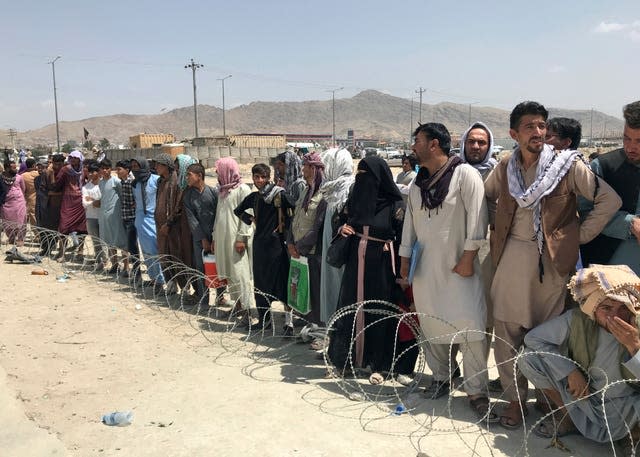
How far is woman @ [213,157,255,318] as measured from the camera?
20.8 ft

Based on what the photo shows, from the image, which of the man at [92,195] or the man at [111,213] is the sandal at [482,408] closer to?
the man at [111,213]

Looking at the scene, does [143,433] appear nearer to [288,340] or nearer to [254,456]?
[254,456]

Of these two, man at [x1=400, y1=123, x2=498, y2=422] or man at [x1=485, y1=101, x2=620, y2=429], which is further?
man at [x1=400, y1=123, x2=498, y2=422]

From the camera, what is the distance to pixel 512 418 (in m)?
3.62

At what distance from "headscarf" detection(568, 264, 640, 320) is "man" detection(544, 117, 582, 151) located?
141cm

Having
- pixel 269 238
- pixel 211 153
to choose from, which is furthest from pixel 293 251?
pixel 211 153

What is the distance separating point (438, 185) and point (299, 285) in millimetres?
2000

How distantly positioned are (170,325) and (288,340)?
1475 millimetres

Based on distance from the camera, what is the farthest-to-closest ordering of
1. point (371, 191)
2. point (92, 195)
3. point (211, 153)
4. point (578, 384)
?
point (211, 153) → point (92, 195) → point (371, 191) → point (578, 384)

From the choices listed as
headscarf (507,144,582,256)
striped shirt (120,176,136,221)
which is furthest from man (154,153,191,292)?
headscarf (507,144,582,256)

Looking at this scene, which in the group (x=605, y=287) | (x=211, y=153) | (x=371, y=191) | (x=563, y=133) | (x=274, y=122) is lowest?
(x=605, y=287)

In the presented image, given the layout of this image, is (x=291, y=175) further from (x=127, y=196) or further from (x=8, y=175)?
(x=8, y=175)

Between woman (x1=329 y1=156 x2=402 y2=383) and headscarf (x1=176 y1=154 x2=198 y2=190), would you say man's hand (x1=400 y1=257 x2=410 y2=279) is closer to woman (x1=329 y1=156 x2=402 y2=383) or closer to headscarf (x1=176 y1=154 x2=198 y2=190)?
woman (x1=329 y1=156 x2=402 y2=383)

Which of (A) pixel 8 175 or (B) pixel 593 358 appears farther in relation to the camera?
(A) pixel 8 175
